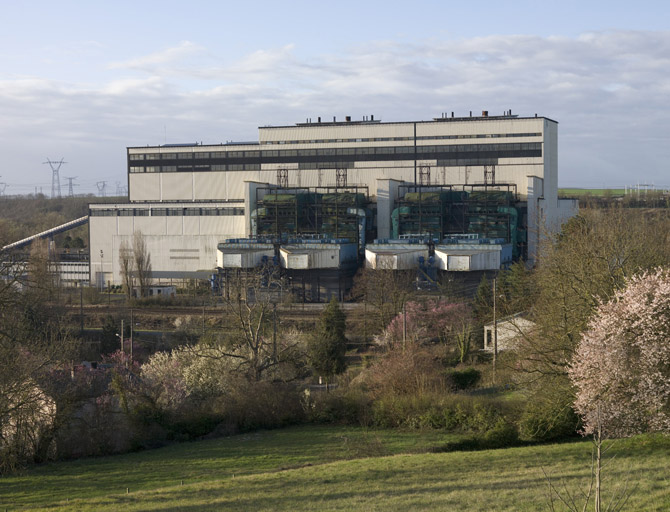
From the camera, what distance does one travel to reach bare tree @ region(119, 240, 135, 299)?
64.0m

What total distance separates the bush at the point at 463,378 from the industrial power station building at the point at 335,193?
1099 inches

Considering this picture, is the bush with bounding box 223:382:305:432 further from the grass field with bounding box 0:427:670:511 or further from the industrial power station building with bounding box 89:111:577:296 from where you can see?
the industrial power station building with bounding box 89:111:577:296

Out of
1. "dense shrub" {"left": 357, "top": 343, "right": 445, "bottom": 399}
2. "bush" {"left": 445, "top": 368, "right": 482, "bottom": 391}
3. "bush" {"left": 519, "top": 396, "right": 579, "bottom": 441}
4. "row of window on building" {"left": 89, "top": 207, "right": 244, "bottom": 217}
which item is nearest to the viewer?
"bush" {"left": 519, "top": 396, "right": 579, "bottom": 441}

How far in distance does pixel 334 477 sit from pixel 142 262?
1963 inches

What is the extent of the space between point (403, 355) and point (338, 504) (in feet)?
42.8

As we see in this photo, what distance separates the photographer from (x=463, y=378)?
31.4m

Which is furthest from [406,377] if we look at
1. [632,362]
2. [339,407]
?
[632,362]

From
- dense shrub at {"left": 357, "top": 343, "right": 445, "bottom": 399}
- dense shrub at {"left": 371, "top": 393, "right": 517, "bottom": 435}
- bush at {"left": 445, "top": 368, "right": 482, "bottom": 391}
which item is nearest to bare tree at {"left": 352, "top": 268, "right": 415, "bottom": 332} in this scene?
bush at {"left": 445, "top": 368, "right": 482, "bottom": 391}

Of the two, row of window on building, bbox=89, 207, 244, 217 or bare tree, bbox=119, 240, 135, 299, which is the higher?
row of window on building, bbox=89, 207, 244, 217

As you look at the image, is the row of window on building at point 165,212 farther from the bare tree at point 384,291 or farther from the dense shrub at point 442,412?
the dense shrub at point 442,412

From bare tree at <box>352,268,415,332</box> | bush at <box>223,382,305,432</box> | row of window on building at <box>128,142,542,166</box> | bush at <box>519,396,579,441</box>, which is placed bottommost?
bush at <box>223,382,305,432</box>

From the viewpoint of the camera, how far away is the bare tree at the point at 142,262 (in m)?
63.9

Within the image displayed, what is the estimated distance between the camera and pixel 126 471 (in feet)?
70.9

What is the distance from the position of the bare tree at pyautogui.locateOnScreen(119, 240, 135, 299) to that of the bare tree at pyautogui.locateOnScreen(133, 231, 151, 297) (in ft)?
1.55
